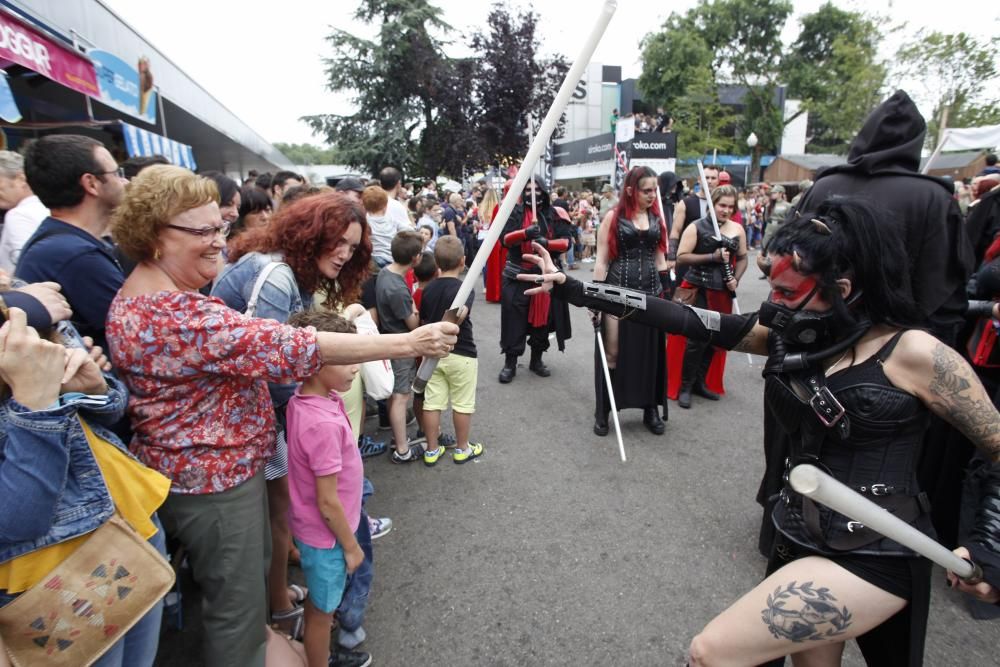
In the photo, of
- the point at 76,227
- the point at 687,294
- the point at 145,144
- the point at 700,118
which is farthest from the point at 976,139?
the point at 700,118

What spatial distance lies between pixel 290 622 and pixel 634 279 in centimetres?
335

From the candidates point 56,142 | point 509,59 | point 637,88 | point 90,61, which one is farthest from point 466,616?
point 637,88

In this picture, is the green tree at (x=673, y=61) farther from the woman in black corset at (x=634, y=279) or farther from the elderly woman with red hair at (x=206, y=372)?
the elderly woman with red hair at (x=206, y=372)

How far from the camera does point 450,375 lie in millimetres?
3920

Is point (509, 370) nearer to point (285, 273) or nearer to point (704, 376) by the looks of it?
point (704, 376)

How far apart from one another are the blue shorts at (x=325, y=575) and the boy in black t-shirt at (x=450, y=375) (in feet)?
6.34

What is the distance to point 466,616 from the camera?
98.5 inches

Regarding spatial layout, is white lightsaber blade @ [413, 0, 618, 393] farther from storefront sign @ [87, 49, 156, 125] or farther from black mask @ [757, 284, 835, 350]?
storefront sign @ [87, 49, 156, 125]

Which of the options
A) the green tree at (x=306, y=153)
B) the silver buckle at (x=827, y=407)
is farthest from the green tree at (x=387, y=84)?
the green tree at (x=306, y=153)

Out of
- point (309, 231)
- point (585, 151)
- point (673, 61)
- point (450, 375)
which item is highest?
point (673, 61)

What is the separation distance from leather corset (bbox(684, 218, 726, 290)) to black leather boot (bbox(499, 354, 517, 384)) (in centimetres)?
199

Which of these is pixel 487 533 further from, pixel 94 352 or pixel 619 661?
pixel 94 352

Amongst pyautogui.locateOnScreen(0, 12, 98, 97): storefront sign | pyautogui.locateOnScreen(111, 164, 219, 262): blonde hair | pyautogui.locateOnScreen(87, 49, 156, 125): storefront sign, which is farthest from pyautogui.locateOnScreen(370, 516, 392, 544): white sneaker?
pyautogui.locateOnScreen(87, 49, 156, 125): storefront sign

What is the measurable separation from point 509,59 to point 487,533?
18.1m
